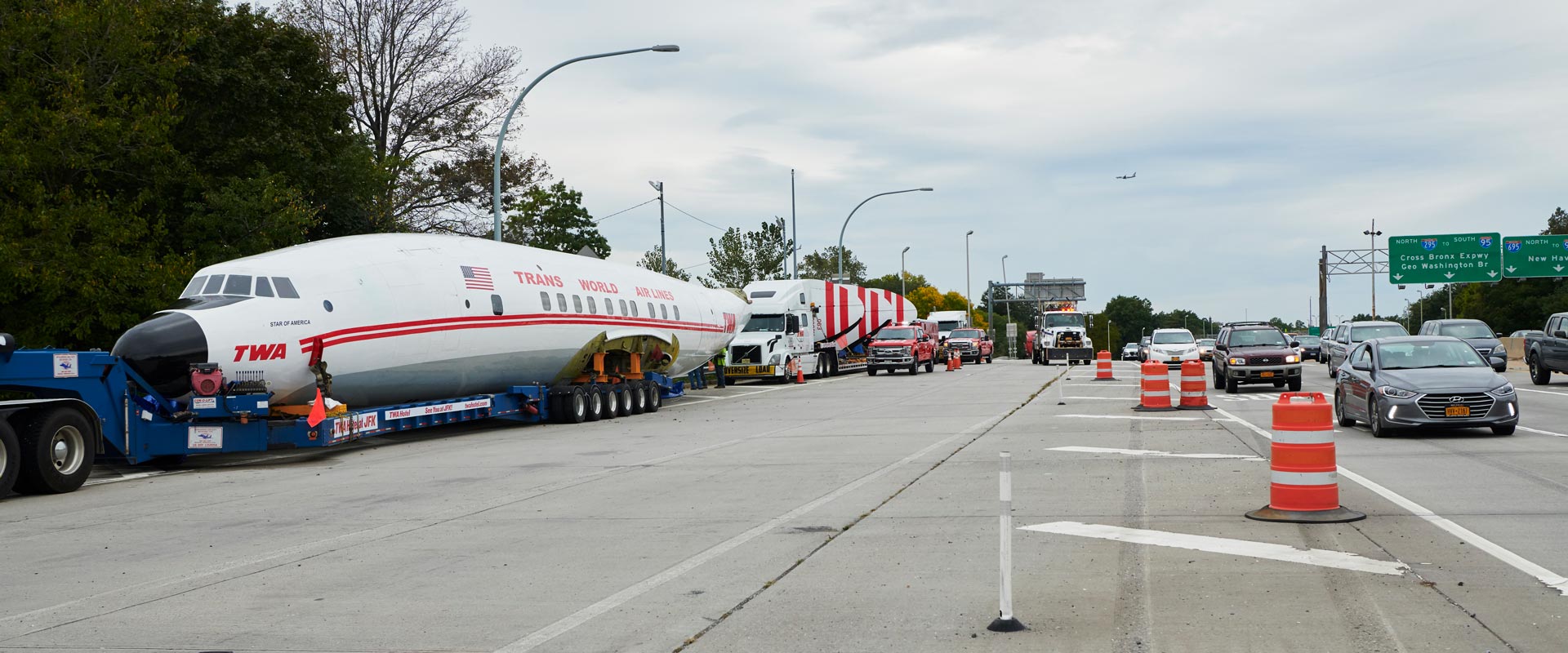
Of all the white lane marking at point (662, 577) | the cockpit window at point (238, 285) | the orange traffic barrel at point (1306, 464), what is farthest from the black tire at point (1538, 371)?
the cockpit window at point (238, 285)

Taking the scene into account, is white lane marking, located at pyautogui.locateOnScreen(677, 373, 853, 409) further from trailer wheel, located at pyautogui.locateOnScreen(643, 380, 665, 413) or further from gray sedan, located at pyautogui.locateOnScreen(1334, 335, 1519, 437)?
gray sedan, located at pyautogui.locateOnScreen(1334, 335, 1519, 437)

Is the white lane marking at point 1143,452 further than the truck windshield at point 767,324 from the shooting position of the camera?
No

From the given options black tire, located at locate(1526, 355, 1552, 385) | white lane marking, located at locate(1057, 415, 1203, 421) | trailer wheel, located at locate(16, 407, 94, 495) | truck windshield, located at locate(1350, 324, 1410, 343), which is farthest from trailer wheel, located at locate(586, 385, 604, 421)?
black tire, located at locate(1526, 355, 1552, 385)

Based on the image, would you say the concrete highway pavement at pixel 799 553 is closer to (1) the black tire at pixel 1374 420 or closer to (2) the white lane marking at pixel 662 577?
(2) the white lane marking at pixel 662 577

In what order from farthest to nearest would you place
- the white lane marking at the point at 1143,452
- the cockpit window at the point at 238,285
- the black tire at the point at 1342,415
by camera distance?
the black tire at the point at 1342,415 → the cockpit window at the point at 238,285 → the white lane marking at the point at 1143,452

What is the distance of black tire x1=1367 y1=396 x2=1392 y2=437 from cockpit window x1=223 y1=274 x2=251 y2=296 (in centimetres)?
1584

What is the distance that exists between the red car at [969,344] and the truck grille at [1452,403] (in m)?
47.5

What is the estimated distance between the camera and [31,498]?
13.7 metres

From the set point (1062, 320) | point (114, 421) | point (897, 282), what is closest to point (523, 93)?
point (114, 421)

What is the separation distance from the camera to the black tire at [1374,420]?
55.7ft

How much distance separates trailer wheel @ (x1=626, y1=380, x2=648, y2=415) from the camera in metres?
27.8

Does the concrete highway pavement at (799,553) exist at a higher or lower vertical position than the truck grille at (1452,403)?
lower

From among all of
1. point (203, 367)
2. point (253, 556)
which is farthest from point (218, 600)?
point (203, 367)

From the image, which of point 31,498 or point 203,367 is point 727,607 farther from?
point 203,367
